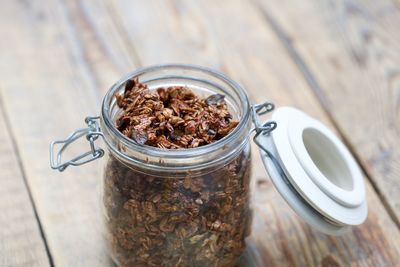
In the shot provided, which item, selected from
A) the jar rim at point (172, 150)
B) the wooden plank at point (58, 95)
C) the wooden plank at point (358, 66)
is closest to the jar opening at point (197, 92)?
the jar rim at point (172, 150)

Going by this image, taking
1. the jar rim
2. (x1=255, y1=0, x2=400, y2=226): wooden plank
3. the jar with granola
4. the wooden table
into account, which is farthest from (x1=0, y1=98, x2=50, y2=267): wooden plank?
(x1=255, y1=0, x2=400, y2=226): wooden plank

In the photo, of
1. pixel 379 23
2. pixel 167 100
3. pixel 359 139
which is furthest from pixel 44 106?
pixel 379 23

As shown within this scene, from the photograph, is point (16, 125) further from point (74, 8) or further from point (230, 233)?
point (230, 233)

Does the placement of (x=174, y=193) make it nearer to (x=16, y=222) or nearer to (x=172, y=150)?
(x=172, y=150)

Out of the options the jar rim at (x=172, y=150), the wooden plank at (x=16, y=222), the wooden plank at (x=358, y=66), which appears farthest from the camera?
the wooden plank at (x=358, y=66)

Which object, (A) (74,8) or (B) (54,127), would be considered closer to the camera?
(B) (54,127)

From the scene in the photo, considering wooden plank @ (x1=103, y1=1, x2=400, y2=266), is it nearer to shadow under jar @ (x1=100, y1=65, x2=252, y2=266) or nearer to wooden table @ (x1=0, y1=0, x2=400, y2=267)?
wooden table @ (x1=0, y1=0, x2=400, y2=267)

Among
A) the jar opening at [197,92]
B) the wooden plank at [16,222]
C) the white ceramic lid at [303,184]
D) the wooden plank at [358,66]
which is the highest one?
the jar opening at [197,92]

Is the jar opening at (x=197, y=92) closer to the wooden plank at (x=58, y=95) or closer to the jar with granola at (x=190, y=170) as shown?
the jar with granola at (x=190, y=170)
